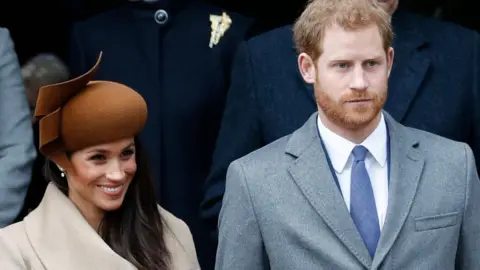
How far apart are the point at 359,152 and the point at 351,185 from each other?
9 cm

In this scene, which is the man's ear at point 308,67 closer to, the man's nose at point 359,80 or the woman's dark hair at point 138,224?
the man's nose at point 359,80

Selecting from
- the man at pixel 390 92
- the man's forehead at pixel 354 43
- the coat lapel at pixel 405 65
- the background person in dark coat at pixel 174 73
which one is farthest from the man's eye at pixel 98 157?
the coat lapel at pixel 405 65

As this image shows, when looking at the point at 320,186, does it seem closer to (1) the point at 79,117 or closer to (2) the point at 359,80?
(2) the point at 359,80

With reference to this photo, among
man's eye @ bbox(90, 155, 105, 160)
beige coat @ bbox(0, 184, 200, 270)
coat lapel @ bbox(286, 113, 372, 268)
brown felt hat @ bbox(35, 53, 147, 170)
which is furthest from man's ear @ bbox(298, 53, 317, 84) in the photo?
beige coat @ bbox(0, 184, 200, 270)

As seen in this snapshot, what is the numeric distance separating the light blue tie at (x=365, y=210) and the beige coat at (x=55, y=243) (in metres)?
0.79

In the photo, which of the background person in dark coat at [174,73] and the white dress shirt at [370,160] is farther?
the background person in dark coat at [174,73]

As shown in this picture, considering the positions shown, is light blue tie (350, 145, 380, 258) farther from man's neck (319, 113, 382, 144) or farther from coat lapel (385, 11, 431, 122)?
coat lapel (385, 11, 431, 122)

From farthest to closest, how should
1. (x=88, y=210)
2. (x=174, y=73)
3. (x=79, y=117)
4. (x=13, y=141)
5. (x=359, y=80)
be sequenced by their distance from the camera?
1. (x=174, y=73)
2. (x=13, y=141)
3. (x=88, y=210)
4. (x=79, y=117)
5. (x=359, y=80)

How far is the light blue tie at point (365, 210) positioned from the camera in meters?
3.59

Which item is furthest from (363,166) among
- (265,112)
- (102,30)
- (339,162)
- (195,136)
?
(102,30)

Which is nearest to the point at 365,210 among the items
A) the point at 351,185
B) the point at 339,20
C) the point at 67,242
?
the point at 351,185

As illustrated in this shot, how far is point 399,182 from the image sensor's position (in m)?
3.63

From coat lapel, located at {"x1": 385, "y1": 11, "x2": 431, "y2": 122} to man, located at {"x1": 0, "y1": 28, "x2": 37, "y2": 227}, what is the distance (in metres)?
1.21

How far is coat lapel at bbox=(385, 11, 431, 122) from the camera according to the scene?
14.3ft
